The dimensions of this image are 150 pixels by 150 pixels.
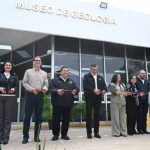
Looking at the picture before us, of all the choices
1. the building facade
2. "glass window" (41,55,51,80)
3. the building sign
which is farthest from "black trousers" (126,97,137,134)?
the building sign

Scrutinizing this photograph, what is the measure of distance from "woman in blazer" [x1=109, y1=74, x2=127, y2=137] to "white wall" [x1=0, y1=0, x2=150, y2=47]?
4.40 m

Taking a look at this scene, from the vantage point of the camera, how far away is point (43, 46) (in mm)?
12070

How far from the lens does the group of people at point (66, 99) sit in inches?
232

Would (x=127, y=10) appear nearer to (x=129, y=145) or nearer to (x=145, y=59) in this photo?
(x=145, y=59)

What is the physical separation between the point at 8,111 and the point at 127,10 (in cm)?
843

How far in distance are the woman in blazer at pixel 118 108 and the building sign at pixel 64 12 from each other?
15.5 feet

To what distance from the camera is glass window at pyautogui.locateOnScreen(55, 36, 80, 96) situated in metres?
11.7

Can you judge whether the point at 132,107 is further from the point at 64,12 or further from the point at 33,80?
the point at 64,12

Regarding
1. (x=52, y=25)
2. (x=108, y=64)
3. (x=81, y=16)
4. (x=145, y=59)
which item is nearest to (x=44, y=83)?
(x=52, y=25)

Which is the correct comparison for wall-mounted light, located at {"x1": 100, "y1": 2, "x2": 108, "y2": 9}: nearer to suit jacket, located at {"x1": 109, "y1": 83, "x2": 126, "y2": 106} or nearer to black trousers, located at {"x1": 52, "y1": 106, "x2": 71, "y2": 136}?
suit jacket, located at {"x1": 109, "y1": 83, "x2": 126, "y2": 106}

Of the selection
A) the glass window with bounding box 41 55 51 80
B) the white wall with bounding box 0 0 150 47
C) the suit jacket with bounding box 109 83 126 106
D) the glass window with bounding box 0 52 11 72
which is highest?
the white wall with bounding box 0 0 150 47

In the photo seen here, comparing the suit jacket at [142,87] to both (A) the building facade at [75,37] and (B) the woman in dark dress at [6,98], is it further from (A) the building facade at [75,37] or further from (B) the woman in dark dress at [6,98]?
(A) the building facade at [75,37]

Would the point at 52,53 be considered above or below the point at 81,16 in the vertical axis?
below

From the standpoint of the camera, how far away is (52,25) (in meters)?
11.0
